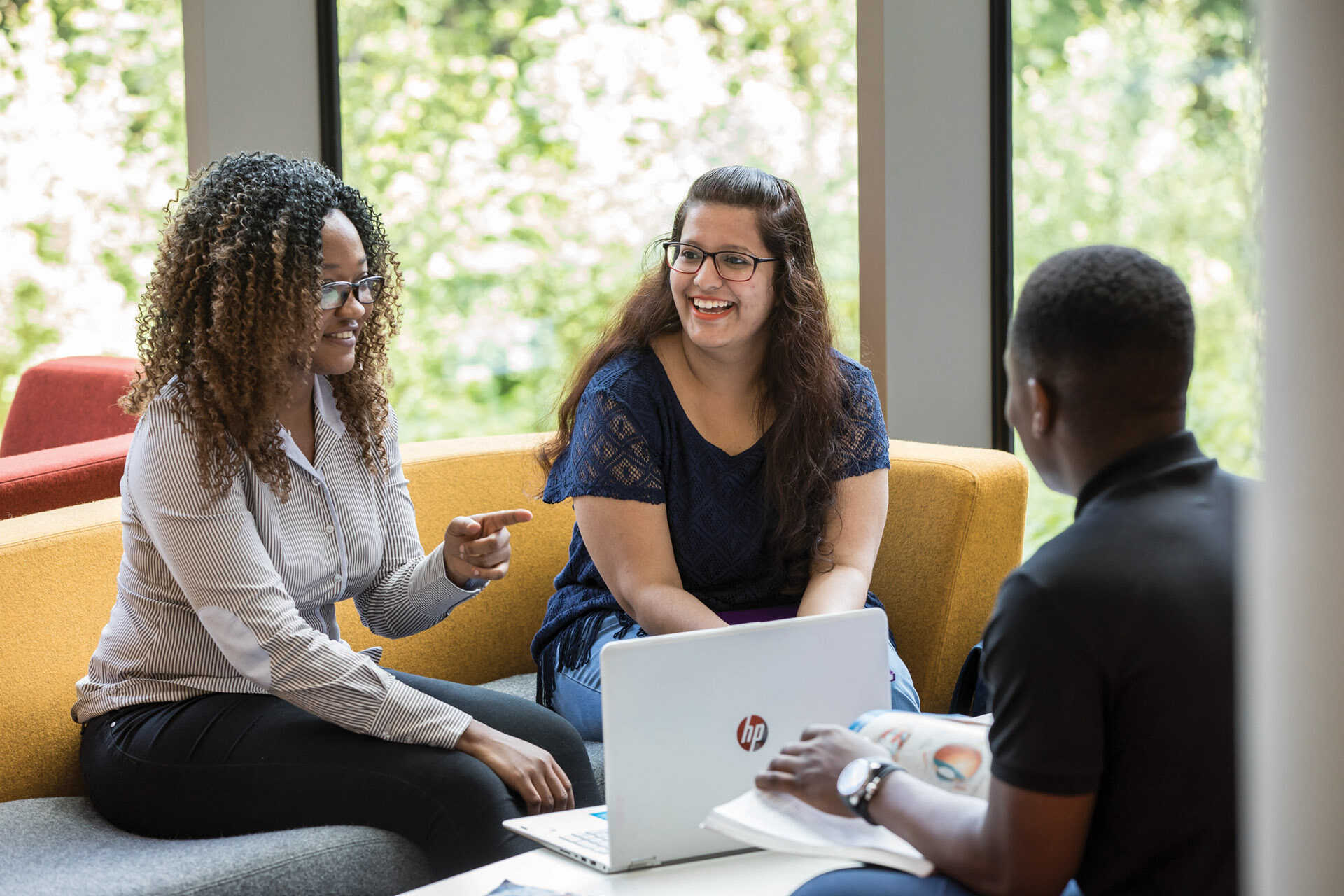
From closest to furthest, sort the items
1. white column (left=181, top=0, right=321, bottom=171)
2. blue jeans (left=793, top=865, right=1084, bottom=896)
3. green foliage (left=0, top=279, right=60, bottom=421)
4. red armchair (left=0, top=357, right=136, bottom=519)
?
blue jeans (left=793, top=865, right=1084, bottom=896)
white column (left=181, top=0, right=321, bottom=171)
red armchair (left=0, top=357, right=136, bottom=519)
green foliage (left=0, top=279, right=60, bottom=421)

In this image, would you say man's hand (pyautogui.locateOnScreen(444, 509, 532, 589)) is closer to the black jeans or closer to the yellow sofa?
the black jeans

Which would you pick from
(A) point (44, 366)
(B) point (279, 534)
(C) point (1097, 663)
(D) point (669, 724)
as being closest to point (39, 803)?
(B) point (279, 534)

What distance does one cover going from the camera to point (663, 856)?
1.41m

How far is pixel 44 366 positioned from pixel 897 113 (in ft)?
8.16

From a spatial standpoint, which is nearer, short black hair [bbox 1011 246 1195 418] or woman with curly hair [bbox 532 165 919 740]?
short black hair [bbox 1011 246 1195 418]

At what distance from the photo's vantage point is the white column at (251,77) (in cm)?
318

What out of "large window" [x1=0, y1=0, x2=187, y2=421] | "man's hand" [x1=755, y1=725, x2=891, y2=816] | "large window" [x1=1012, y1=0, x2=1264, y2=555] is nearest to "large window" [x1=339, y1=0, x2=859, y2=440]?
"large window" [x1=0, y1=0, x2=187, y2=421]

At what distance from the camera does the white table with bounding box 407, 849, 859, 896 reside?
135cm

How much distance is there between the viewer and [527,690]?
2396mm

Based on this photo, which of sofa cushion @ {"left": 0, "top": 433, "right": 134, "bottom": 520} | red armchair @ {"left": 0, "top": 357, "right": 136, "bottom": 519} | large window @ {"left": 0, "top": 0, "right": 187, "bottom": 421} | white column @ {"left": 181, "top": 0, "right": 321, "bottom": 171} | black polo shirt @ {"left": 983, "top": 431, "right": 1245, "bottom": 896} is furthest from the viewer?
large window @ {"left": 0, "top": 0, "right": 187, "bottom": 421}

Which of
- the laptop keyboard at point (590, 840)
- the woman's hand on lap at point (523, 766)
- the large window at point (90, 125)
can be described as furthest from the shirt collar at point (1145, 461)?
the large window at point (90, 125)

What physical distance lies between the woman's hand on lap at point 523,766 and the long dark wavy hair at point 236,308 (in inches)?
17.2

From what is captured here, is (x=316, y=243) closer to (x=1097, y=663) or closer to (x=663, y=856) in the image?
(x=663, y=856)

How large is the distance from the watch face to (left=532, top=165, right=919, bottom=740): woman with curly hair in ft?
2.86
